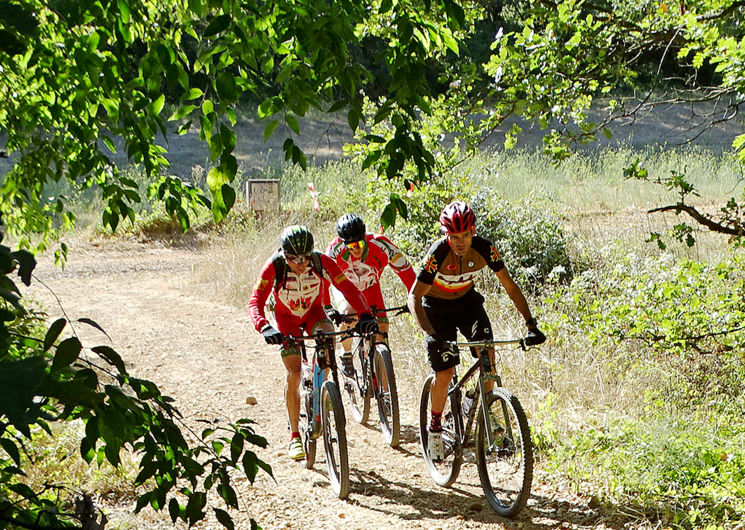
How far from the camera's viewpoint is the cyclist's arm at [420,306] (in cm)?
527

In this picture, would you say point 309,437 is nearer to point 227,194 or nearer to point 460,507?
point 460,507

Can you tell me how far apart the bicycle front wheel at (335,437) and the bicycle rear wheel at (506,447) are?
3.20 ft

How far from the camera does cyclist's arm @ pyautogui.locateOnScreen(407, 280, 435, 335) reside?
527 cm

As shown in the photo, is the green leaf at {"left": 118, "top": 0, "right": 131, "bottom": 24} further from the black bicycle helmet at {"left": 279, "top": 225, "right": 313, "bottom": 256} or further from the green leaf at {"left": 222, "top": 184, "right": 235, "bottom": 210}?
Answer: the black bicycle helmet at {"left": 279, "top": 225, "right": 313, "bottom": 256}

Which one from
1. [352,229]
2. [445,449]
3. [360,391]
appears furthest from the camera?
[360,391]

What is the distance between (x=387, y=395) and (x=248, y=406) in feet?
7.14

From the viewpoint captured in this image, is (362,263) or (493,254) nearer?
(493,254)

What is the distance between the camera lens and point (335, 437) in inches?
230

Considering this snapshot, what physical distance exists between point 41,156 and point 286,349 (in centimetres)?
309

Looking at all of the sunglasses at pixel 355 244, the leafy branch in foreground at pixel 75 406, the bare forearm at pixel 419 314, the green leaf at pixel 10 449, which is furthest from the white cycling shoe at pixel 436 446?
the green leaf at pixel 10 449

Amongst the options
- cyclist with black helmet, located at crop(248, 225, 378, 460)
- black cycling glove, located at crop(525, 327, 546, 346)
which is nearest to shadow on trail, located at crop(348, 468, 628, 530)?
cyclist with black helmet, located at crop(248, 225, 378, 460)

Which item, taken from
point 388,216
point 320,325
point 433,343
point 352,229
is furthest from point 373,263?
point 388,216

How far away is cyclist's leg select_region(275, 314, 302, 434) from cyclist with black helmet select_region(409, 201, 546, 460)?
1168mm

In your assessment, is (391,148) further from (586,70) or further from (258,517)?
(586,70)
